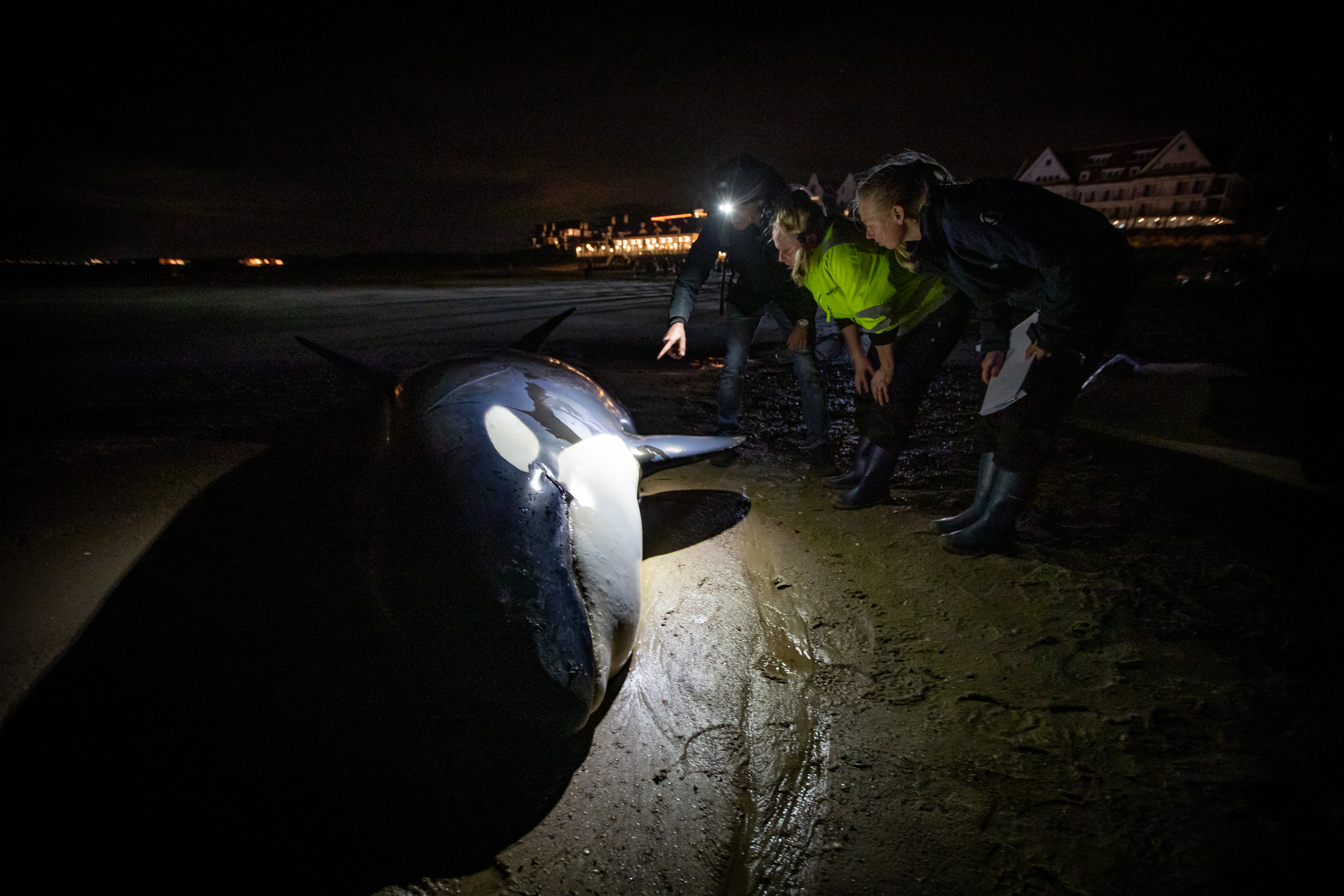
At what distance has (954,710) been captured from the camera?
6.85ft

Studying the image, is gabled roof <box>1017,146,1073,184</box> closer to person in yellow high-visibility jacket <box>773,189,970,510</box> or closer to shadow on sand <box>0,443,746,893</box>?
person in yellow high-visibility jacket <box>773,189,970,510</box>

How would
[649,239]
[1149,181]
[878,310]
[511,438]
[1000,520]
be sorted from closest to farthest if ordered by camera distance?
[511,438] < [1000,520] < [878,310] < [1149,181] < [649,239]

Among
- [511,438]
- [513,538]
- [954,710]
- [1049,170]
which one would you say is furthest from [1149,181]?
[513,538]

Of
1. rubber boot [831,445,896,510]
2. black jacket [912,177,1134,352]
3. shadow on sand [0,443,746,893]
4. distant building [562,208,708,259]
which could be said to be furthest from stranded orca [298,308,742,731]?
distant building [562,208,708,259]

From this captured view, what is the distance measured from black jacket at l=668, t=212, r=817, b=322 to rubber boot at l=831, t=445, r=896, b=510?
4.11 ft

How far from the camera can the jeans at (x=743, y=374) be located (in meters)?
4.43

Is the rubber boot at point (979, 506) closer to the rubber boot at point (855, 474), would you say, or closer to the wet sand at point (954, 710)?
the wet sand at point (954, 710)

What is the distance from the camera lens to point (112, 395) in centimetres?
698

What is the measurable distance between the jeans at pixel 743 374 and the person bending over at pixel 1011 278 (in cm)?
127

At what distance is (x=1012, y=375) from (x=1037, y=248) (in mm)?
707

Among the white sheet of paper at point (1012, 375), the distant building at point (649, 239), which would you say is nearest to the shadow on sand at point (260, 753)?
the white sheet of paper at point (1012, 375)

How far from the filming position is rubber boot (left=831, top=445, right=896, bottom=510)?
3.79 meters

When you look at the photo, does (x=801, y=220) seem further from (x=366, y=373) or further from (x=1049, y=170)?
(x=1049, y=170)

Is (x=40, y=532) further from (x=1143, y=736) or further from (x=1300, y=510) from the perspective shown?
(x=1300, y=510)
